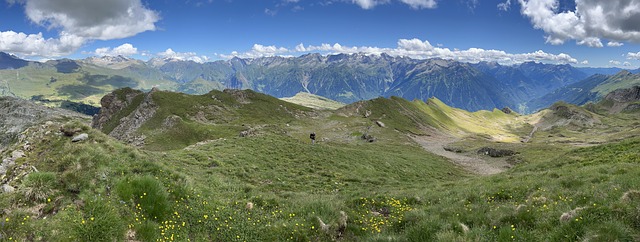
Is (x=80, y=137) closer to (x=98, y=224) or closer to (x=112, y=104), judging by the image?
(x=98, y=224)

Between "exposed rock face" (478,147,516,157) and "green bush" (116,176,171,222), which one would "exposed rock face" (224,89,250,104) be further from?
"green bush" (116,176,171,222)

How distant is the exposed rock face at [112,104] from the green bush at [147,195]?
125 meters

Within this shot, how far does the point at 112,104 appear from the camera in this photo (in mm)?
123188

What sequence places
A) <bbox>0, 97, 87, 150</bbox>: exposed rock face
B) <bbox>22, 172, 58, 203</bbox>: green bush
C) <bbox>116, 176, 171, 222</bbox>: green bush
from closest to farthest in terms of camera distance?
<bbox>22, 172, 58, 203</bbox>: green bush, <bbox>116, 176, 171, 222</bbox>: green bush, <bbox>0, 97, 87, 150</bbox>: exposed rock face

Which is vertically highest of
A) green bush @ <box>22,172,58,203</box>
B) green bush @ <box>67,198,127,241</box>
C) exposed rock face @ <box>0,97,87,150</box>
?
green bush @ <box>22,172,58,203</box>

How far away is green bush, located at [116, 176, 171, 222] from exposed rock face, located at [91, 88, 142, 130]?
411 feet

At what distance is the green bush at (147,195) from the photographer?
41.7 ft

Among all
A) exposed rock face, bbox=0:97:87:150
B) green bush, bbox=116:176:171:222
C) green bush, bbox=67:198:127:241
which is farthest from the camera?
exposed rock face, bbox=0:97:87:150

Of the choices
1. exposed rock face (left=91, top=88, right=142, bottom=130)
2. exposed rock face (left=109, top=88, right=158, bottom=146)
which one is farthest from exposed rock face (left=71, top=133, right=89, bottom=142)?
exposed rock face (left=91, top=88, right=142, bottom=130)

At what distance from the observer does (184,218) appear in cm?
1338

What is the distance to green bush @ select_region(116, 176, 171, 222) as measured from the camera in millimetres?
12719

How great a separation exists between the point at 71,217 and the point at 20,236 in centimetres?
135

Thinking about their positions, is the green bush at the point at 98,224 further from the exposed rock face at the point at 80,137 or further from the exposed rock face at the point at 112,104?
the exposed rock face at the point at 112,104

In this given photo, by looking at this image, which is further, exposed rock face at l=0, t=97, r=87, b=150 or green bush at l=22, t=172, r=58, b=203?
exposed rock face at l=0, t=97, r=87, b=150
